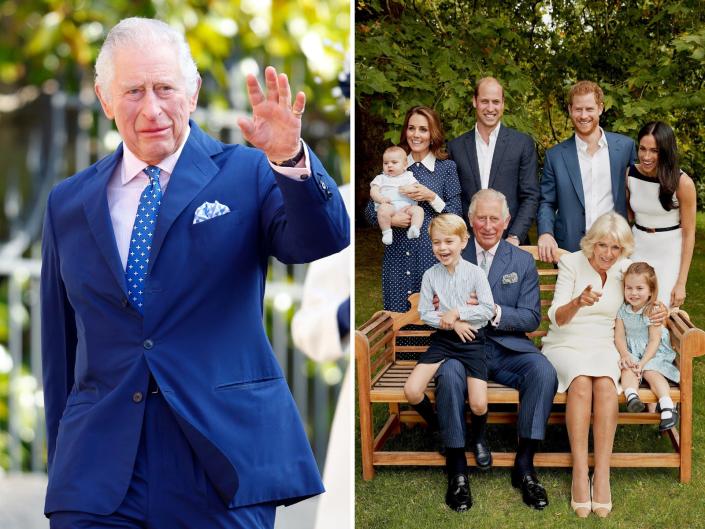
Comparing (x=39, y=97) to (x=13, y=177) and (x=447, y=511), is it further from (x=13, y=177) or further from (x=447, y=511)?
(x=447, y=511)

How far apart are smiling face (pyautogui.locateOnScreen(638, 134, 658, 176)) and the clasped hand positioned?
2.07 meters

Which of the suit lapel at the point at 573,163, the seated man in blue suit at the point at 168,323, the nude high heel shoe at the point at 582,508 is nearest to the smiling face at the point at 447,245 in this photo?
the suit lapel at the point at 573,163

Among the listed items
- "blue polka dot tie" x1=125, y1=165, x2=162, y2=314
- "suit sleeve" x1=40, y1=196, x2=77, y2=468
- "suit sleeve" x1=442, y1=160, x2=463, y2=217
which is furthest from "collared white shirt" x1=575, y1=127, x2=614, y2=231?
"suit sleeve" x1=40, y1=196, x2=77, y2=468

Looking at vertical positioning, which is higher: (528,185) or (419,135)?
(419,135)

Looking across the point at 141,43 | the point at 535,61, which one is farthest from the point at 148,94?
the point at 535,61

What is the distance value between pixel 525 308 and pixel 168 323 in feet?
6.35

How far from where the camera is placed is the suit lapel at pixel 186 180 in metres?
1.97

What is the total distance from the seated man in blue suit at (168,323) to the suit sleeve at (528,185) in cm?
195

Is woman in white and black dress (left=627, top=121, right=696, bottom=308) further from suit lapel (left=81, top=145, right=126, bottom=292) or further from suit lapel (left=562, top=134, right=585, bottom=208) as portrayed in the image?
suit lapel (left=81, top=145, right=126, bottom=292)

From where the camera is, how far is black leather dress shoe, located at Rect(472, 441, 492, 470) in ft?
12.0

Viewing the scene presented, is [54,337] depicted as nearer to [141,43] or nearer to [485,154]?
[141,43]

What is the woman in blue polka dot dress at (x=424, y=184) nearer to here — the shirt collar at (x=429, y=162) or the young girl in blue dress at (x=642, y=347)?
the shirt collar at (x=429, y=162)

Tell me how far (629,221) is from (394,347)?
1.10 meters

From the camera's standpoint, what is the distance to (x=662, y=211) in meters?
3.66
